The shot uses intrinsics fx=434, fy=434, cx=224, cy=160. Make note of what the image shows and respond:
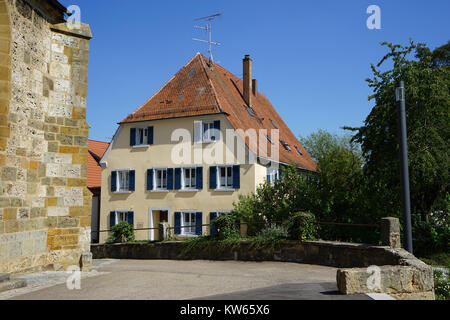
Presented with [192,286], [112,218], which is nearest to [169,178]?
[112,218]

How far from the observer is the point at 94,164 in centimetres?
2928

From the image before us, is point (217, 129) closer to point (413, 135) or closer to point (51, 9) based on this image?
point (413, 135)

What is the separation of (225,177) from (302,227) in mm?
9231

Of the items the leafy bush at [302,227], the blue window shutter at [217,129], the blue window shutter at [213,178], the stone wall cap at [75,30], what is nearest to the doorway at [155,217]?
the blue window shutter at [213,178]

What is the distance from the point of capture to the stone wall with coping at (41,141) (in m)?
7.53

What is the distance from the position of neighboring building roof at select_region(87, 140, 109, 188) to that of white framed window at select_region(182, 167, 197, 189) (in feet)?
25.5

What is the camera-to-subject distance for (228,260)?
45.6 ft

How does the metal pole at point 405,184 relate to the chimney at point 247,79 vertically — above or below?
below

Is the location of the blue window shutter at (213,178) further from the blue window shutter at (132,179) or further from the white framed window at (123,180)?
the white framed window at (123,180)

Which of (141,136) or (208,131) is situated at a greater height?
(141,136)

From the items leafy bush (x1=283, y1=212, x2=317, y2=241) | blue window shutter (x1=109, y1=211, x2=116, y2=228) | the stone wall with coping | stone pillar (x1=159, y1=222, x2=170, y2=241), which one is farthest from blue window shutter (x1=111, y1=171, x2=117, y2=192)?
the stone wall with coping

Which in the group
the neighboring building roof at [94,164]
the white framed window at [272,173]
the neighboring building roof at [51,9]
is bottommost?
the white framed window at [272,173]

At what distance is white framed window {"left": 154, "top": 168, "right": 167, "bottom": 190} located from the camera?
23.1 meters

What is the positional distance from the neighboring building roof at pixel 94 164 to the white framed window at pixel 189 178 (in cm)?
778
